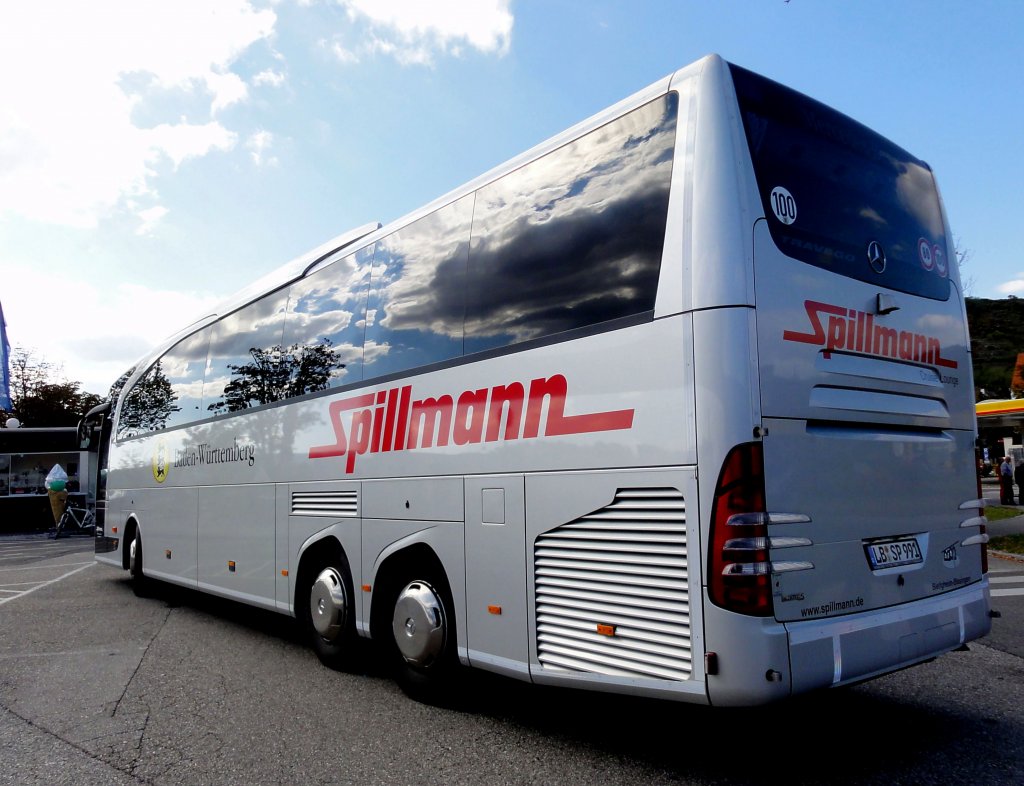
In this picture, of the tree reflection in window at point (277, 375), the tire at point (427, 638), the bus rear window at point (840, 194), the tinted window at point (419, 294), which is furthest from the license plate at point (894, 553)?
the tree reflection in window at point (277, 375)

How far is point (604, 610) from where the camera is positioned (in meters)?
4.13

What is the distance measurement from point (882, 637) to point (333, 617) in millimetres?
4136

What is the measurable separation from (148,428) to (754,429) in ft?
31.5

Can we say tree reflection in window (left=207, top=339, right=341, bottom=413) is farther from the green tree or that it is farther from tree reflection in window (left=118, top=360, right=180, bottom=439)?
the green tree

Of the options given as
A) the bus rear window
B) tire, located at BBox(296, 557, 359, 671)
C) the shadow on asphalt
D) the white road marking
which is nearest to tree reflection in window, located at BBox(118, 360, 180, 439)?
→ the white road marking

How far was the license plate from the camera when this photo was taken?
13.7 ft

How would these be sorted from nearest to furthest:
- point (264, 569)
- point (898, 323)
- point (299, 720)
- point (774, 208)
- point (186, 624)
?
point (774, 208), point (898, 323), point (299, 720), point (264, 569), point (186, 624)

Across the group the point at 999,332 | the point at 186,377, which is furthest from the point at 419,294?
the point at 999,332

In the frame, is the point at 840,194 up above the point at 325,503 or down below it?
above

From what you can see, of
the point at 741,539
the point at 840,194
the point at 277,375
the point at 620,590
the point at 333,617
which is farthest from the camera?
the point at 277,375

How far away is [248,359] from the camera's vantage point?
842 cm

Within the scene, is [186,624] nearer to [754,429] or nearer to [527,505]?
[527,505]

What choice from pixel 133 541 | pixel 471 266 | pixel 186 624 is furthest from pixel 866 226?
pixel 133 541

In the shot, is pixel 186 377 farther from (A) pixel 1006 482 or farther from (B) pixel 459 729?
(A) pixel 1006 482
